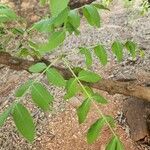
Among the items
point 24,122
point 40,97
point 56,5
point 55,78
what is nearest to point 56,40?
point 55,78

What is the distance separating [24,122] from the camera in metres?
1.25

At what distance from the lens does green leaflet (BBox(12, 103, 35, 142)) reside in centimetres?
121

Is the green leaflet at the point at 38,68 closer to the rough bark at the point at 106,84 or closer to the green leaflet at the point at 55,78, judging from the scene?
the green leaflet at the point at 55,78

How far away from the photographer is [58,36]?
1.57 metres

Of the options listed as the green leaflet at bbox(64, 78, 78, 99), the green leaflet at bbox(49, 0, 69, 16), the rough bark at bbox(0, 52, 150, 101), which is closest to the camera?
the green leaflet at bbox(49, 0, 69, 16)

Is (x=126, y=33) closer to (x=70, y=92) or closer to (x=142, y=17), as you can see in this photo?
(x=142, y=17)

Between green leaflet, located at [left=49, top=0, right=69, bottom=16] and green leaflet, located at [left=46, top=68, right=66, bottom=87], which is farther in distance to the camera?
green leaflet, located at [left=46, top=68, right=66, bottom=87]

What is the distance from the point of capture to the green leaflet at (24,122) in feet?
3.96

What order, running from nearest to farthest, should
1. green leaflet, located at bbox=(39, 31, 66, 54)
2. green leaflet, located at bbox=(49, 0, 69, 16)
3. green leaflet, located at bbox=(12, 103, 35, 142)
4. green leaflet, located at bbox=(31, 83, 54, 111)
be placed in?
green leaflet, located at bbox=(49, 0, 69, 16) < green leaflet, located at bbox=(12, 103, 35, 142) < green leaflet, located at bbox=(31, 83, 54, 111) < green leaflet, located at bbox=(39, 31, 66, 54)

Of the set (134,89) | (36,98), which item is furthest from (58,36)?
(134,89)

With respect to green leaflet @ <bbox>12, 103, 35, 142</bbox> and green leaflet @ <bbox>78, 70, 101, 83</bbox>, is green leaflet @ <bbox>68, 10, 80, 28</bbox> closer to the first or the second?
green leaflet @ <bbox>78, 70, 101, 83</bbox>

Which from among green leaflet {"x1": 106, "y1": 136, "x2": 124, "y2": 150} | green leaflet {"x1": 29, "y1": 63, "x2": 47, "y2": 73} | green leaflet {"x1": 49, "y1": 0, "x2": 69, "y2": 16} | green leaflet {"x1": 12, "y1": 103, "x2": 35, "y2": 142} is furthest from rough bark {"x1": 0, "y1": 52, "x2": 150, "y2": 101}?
green leaflet {"x1": 49, "y1": 0, "x2": 69, "y2": 16}

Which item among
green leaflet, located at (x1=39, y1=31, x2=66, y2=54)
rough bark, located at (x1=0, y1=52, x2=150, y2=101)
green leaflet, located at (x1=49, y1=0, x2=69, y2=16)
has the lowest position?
rough bark, located at (x1=0, y1=52, x2=150, y2=101)

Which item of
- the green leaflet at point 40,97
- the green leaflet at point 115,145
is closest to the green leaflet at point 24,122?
the green leaflet at point 40,97
